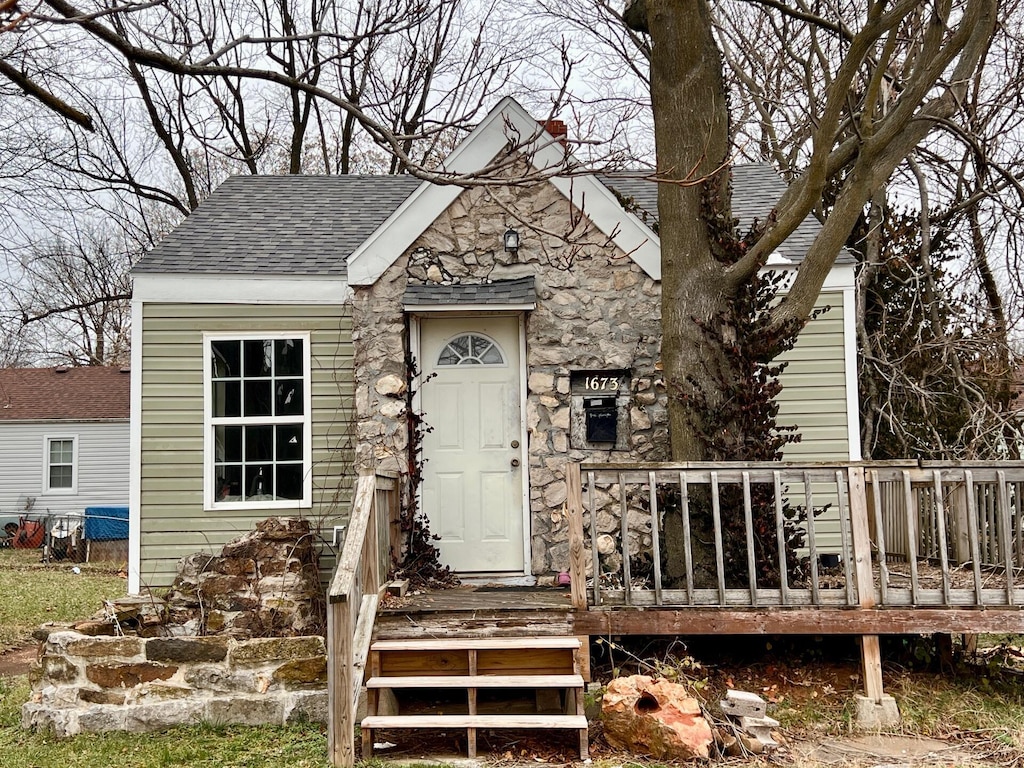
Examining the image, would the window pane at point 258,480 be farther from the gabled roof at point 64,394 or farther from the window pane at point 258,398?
the gabled roof at point 64,394

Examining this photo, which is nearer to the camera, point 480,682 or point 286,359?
point 480,682

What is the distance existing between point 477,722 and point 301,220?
613 cm

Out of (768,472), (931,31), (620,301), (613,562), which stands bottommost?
(613,562)

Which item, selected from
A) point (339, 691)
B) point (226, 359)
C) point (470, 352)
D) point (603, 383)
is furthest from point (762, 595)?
point (226, 359)

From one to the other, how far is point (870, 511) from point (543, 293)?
353 centimetres

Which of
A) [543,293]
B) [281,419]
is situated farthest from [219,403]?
[543,293]

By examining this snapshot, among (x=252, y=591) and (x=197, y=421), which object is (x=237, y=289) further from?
(x=252, y=591)

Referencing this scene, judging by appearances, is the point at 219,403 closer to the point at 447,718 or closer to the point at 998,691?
the point at 447,718

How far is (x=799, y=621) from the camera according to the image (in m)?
5.74

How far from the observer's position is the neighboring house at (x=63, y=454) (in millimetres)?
21172

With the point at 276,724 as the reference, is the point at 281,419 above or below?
above

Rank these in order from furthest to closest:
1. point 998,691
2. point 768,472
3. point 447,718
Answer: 1. point 998,691
2. point 768,472
3. point 447,718

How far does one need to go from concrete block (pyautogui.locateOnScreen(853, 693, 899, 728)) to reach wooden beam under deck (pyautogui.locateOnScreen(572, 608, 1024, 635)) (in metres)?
0.41

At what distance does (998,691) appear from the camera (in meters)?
6.18
